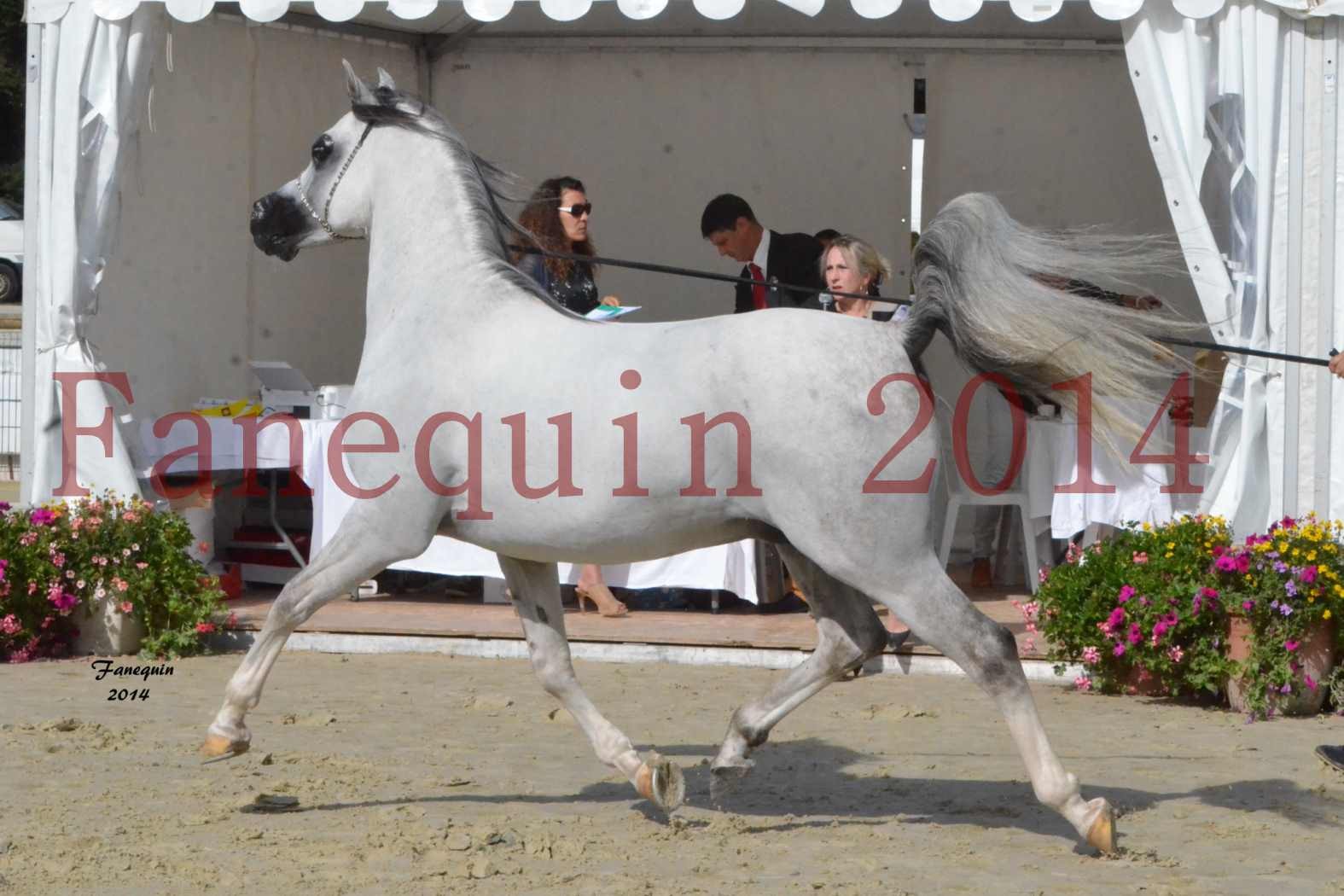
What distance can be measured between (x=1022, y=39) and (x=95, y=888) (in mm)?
7992

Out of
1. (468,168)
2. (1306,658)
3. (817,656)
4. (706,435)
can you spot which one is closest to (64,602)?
(468,168)

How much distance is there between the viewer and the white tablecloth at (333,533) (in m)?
7.73

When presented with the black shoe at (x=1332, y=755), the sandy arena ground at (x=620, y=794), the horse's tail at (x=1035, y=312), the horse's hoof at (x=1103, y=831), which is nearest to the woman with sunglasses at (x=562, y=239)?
the sandy arena ground at (x=620, y=794)

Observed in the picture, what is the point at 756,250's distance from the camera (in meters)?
8.52

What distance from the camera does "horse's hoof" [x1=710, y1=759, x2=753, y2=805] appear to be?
180 inches

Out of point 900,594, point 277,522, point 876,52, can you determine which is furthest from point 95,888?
point 876,52

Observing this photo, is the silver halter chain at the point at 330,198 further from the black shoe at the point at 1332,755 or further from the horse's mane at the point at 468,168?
the black shoe at the point at 1332,755

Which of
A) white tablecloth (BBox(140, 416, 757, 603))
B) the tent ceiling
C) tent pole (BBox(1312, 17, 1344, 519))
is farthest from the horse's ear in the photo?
tent pole (BBox(1312, 17, 1344, 519))

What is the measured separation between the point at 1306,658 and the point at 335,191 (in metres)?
3.82

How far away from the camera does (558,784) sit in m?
5.00

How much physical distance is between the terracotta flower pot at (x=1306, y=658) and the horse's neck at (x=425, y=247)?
123 inches

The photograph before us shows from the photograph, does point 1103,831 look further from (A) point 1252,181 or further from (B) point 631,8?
(B) point 631,8

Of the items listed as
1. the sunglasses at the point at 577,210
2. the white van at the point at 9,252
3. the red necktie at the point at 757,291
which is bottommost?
the red necktie at the point at 757,291

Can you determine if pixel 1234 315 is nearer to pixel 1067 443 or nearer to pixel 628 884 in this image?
pixel 1067 443
